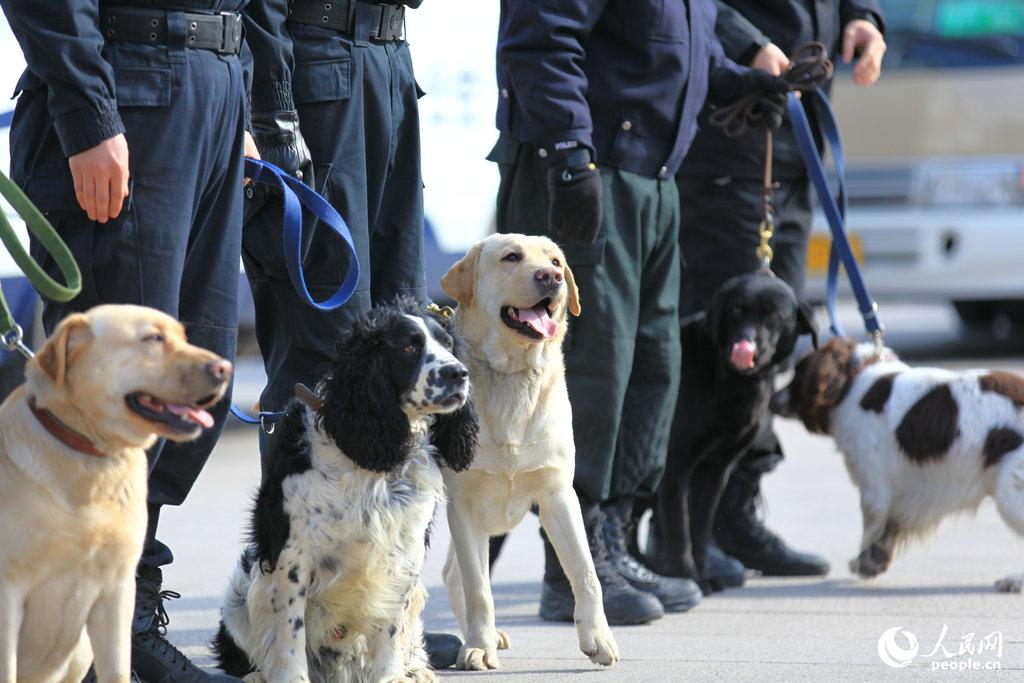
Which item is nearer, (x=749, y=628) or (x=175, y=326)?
(x=175, y=326)

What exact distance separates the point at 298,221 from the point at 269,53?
0.48m

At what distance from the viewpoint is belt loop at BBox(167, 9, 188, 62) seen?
3.45 meters

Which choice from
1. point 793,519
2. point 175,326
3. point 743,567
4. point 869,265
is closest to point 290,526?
point 175,326

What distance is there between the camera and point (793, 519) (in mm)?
6852

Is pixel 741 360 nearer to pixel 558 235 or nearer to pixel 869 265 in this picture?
pixel 558 235

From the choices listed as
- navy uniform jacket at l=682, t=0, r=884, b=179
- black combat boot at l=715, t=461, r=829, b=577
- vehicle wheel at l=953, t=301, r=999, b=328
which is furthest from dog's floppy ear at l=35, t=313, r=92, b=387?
vehicle wheel at l=953, t=301, r=999, b=328

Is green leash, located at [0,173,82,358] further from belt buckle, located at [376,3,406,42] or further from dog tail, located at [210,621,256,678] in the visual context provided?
belt buckle, located at [376,3,406,42]

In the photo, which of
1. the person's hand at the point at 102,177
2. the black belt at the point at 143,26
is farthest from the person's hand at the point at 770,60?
the person's hand at the point at 102,177

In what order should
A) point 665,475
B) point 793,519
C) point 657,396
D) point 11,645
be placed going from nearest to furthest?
1. point 11,645
2. point 657,396
3. point 665,475
4. point 793,519

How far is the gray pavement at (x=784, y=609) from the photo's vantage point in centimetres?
422

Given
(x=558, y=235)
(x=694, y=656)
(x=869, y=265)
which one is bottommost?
(x=869, y=265)

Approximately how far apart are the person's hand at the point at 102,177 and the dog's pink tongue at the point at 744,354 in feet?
8.13

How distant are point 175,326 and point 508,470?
4.37ft

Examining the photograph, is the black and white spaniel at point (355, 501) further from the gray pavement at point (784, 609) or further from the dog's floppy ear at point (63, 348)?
the dog's floppy ear at point (63, 348)
